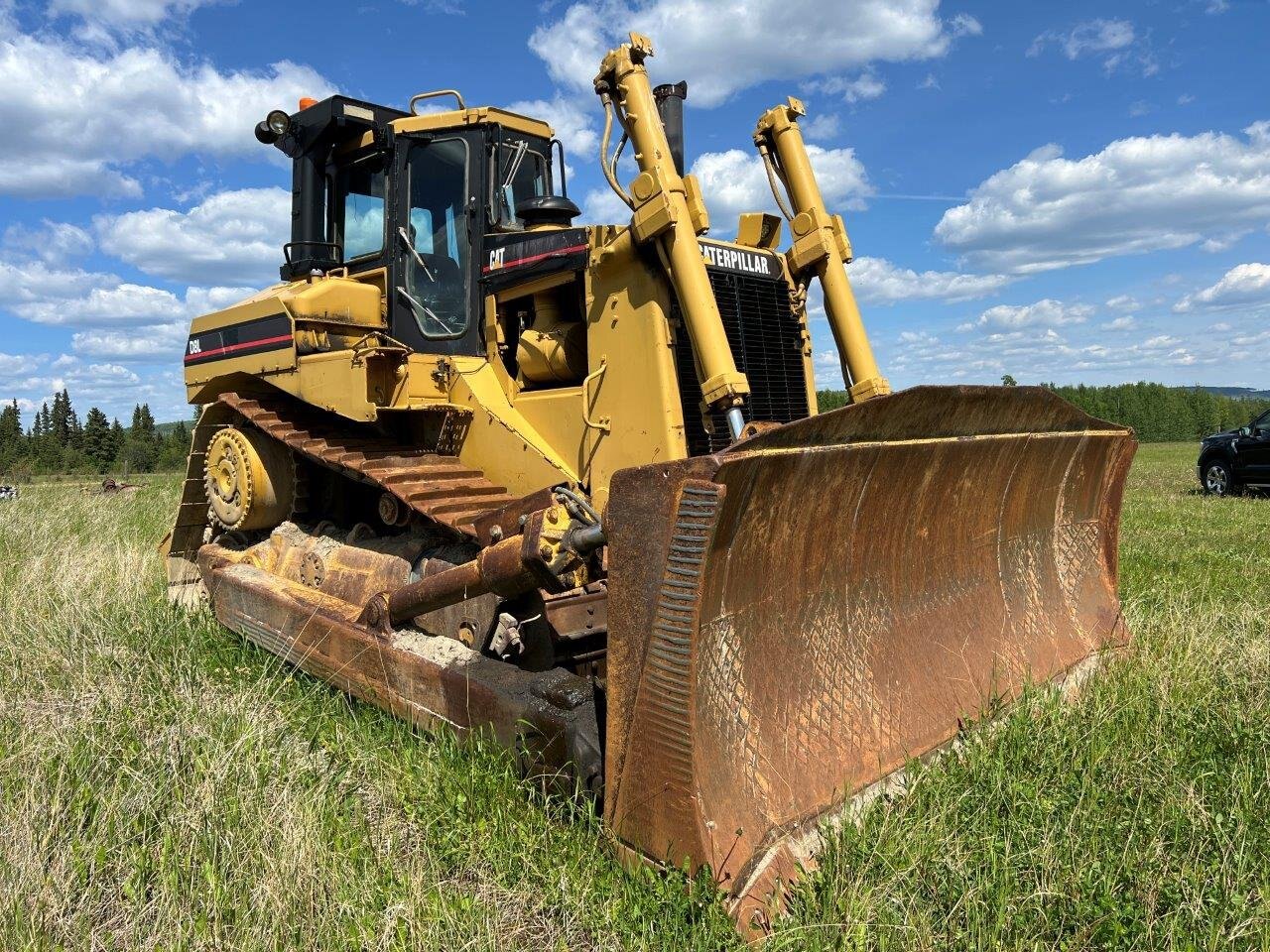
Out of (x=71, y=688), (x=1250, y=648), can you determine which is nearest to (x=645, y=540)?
(x=71, y=688)

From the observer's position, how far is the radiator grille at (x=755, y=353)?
4371 millimetres

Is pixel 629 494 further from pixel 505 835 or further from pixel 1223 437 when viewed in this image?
pixel 1223 437

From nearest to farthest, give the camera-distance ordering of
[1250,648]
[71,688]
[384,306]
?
[71,688]
[1250,648]
[384,306]

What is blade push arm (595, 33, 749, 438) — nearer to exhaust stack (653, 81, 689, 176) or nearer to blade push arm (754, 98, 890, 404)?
exhaust stack (653, 81, 689, 176)

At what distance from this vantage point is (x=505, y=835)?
119 inches

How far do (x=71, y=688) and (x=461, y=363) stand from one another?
8.03 feet

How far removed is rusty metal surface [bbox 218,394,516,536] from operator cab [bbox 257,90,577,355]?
2.20 ft

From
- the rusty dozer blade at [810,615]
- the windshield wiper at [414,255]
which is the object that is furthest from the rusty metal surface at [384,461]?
the rusty dozer blade at [810,615]

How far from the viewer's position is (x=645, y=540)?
2.66 meters

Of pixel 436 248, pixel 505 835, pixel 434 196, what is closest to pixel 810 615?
pixel 505 835

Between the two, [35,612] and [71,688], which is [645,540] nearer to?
[71,688]

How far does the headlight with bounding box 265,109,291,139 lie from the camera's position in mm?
5871

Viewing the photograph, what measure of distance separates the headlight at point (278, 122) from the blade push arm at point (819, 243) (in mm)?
2999

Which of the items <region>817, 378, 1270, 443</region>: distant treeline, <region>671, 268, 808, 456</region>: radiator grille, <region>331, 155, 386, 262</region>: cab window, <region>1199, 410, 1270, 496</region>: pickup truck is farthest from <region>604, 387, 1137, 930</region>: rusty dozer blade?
<region>817, 378, 1270, 443</region>: distant treeline
